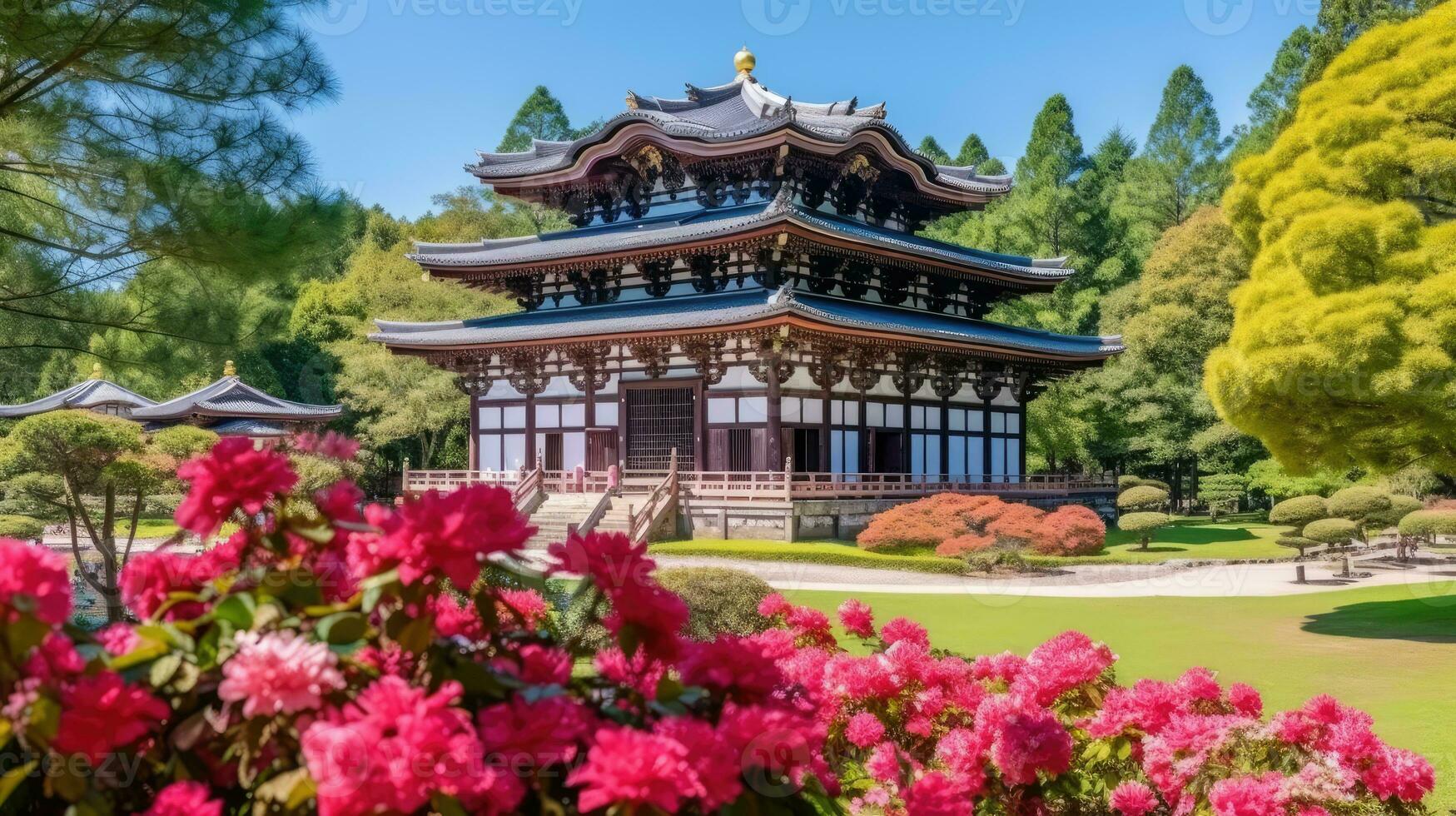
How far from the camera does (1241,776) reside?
491 centimetres

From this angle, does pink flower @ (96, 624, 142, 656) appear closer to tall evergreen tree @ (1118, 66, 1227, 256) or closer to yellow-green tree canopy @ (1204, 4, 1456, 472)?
yellow-green tree canopy @ (1204, 4, 1456, 472)

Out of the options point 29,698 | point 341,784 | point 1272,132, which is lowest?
point 341,784

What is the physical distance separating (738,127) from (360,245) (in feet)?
124

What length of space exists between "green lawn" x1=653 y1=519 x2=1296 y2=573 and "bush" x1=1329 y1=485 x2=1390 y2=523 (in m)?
1.38

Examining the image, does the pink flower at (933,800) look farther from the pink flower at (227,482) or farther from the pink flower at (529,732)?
the pink flower at (227,482)

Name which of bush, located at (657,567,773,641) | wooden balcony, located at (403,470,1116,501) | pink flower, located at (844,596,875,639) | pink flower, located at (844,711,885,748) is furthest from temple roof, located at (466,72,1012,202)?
pink flower, located at (844,711,885,748)

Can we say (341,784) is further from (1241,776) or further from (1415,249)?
(1415,249)

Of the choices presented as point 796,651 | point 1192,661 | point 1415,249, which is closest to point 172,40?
point 796,651

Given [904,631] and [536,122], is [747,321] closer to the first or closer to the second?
[904,631]

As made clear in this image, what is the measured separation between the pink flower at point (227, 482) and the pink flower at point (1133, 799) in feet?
13.6

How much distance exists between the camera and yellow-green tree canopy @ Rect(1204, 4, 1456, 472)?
39.2 ft

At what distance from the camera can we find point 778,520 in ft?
78.7

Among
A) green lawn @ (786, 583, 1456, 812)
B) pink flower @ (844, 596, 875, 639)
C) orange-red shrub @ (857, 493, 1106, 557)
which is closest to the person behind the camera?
pink flower @ (844, 596, 875, 639)

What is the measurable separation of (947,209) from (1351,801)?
2996cm
